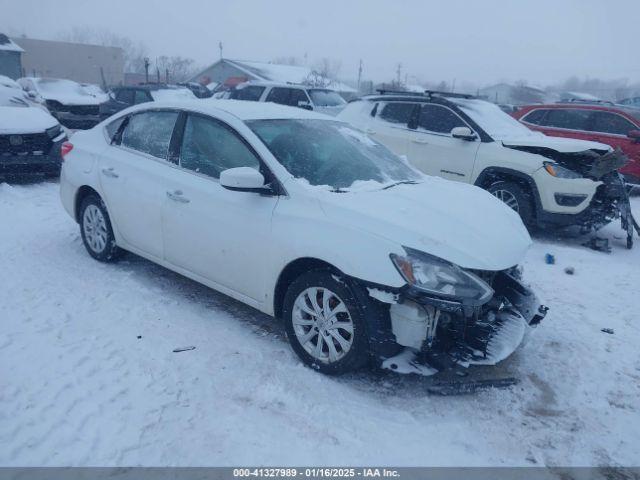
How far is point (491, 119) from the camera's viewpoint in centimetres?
747

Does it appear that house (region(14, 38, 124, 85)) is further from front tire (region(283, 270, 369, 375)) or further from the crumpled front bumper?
the crumpled front bumper

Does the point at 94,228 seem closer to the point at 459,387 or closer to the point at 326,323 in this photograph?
the point at 326,323

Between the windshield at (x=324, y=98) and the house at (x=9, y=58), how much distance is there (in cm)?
3631

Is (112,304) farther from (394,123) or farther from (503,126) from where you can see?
(503,126)

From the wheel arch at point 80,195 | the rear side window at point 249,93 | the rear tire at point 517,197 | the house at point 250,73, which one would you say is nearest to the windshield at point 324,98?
the rear side window at point 249,93

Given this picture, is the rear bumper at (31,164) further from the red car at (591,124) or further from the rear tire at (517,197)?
the red car at (591,124)

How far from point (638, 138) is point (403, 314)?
8.94 m

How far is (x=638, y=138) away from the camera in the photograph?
9.41m

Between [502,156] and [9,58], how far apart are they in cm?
4537

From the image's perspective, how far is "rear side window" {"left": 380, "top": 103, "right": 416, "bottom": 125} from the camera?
25.5 feet

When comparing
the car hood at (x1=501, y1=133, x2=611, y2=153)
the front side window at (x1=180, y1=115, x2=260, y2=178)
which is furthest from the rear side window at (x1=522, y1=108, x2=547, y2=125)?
the front side window at (x1=180, y1=115, x2=260, y2=178)

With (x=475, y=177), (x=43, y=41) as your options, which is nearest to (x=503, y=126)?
(x=475, y=177)

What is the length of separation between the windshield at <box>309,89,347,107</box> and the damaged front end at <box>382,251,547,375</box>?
38.6 feet

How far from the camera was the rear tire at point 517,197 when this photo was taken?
6.62 meters
